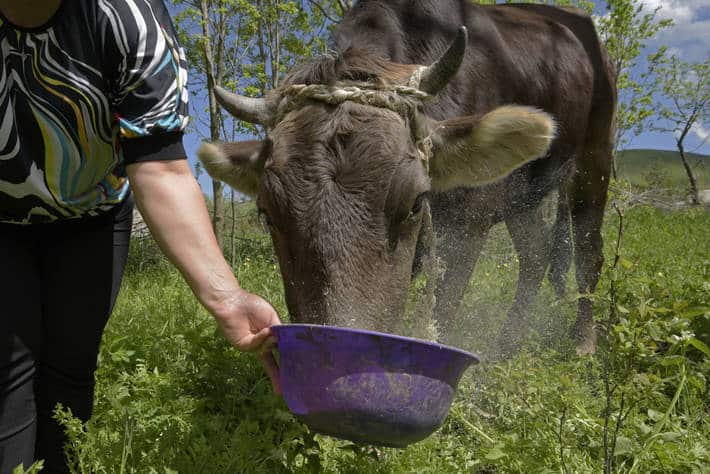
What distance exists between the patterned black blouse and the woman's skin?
0.15 feet

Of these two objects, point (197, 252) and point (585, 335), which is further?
point (585, 335)

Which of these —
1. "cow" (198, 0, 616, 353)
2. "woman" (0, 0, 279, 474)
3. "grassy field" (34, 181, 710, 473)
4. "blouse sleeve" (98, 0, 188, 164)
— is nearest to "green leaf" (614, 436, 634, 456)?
"grassy field" (34, 181, 710, 473)

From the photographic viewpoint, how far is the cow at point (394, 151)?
2.60m

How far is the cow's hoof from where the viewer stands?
5.17 metres

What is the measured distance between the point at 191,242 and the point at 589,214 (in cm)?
539

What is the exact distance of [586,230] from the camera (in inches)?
250

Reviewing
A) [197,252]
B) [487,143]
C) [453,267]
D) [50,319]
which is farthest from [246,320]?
[453,267]

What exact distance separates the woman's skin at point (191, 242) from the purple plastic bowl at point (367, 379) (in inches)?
4.2

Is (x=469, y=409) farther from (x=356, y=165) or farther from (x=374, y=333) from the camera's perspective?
(x=374, y=333)

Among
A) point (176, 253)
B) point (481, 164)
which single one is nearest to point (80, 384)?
point (176, 253)

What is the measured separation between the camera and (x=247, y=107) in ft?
11.4

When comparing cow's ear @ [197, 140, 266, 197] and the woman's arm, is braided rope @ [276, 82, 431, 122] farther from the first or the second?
the woman's arm

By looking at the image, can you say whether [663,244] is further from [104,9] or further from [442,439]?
[104,9]

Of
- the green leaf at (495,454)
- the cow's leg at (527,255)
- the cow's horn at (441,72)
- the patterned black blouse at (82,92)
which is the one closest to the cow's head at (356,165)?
the cow's horn at (441,72)
